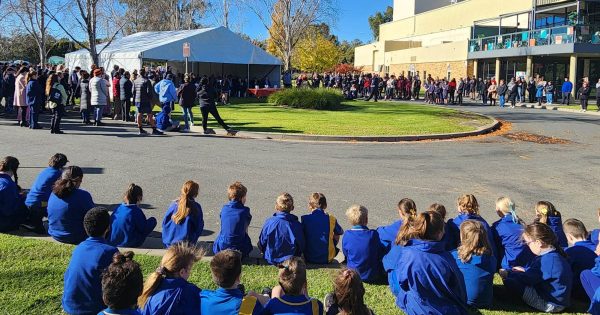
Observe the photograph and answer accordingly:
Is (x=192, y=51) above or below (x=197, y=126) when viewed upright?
above

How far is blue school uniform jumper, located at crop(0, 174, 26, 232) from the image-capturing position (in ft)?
20.9

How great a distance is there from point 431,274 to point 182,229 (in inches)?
111

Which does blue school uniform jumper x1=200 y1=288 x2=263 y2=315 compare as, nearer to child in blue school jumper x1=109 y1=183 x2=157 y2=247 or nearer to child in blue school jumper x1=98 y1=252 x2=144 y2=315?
child in blue school jumper x1=98 y1=252 x2=144 y2=315

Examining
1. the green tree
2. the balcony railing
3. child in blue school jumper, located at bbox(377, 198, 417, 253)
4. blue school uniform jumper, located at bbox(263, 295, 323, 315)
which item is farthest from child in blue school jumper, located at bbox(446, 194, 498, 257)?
the green tree

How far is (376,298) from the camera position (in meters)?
5.05

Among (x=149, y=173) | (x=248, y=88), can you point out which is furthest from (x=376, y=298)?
(x=248, y=88)

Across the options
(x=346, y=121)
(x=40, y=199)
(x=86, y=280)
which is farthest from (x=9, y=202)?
(x=346, y=121)

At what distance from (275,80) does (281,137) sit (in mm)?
20911

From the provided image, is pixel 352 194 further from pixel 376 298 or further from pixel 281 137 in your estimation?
pixel 281 137

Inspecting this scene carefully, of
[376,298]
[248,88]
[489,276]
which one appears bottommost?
[376,298]

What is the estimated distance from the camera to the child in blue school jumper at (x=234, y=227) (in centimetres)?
575

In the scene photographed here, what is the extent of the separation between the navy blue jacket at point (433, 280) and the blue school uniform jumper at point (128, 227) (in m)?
3.08

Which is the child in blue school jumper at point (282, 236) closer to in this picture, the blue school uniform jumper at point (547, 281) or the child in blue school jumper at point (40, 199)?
the blue school uniform jumper at point (547, 281)

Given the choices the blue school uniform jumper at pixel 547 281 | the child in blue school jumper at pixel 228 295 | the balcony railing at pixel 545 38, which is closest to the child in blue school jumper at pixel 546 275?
the blue school uniform jumper at pixel 547 281
